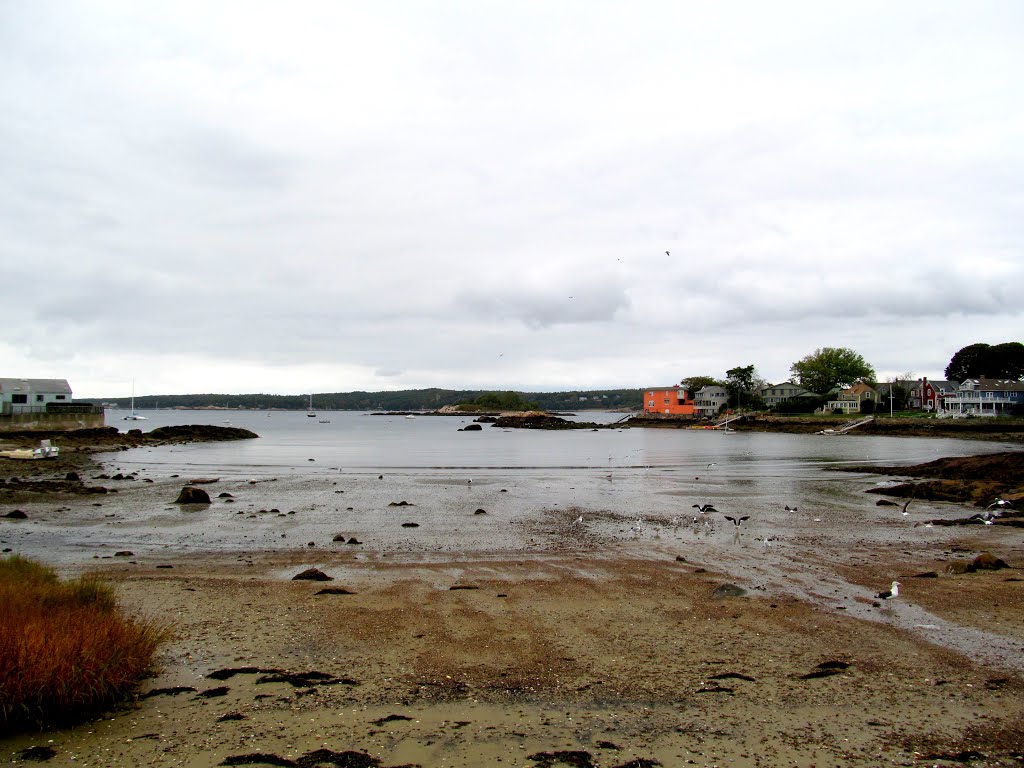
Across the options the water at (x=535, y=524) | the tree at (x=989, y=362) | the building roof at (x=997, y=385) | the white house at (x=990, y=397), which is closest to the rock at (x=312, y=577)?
the water at (x=535, y=524)

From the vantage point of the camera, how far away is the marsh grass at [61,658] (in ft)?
20.9

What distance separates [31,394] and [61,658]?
93.9 meters

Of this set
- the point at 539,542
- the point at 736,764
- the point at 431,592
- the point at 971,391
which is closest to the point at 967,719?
the point at 736,764

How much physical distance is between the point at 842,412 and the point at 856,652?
133 m

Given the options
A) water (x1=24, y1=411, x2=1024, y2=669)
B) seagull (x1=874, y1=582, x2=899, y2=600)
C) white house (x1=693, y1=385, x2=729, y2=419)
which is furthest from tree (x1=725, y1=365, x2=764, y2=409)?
seagull (x1=874, y1=582, x2=899, y2=600)

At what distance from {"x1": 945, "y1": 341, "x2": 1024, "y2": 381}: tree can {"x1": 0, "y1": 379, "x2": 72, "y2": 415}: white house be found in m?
150

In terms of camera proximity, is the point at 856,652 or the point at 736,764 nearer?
the point at 736,764

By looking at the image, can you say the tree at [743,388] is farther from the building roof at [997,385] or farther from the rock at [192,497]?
the rock at [192,497]

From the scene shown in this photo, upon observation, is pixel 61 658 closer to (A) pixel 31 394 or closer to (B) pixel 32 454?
(B) pixel 32 454

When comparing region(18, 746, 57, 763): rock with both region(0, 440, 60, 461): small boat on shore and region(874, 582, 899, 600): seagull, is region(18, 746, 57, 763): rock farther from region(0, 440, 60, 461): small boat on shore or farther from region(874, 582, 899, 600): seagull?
region(0, 440, 60, 461): small boat on shore

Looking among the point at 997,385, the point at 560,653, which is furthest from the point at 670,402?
the point at 560,653

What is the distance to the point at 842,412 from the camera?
416 ft

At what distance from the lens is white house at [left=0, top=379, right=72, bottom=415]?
7588 cm

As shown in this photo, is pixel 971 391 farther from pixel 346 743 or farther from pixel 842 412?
pixel 346 743
